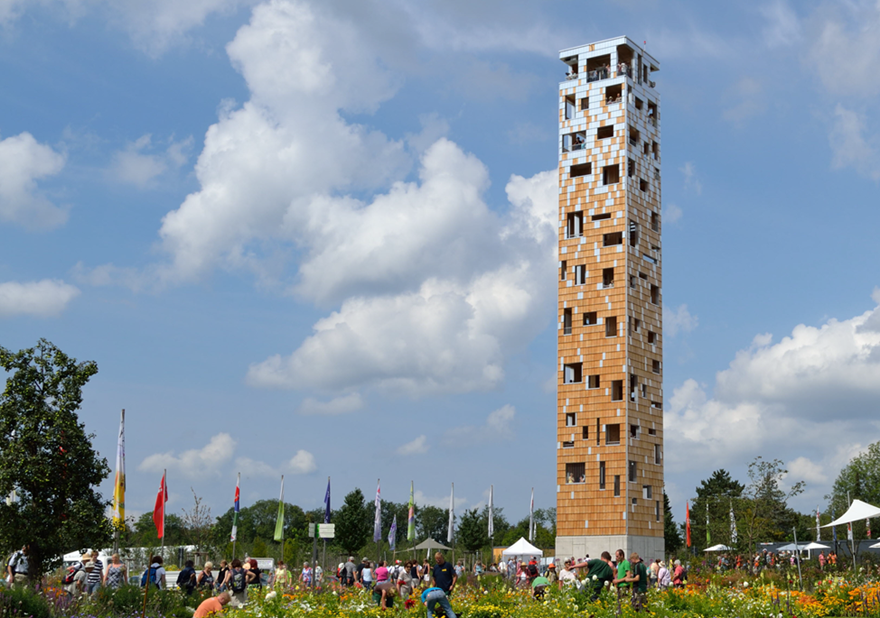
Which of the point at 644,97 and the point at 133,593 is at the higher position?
the point at 644,97

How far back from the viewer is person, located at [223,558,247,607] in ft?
72.5

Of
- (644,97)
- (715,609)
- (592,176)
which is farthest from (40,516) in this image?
(644,97)

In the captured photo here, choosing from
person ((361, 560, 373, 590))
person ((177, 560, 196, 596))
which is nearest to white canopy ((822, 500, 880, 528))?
person ((361, 560, 373, 590))

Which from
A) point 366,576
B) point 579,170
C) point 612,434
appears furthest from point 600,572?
point 579,170

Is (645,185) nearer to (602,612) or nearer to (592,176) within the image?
(592,176)

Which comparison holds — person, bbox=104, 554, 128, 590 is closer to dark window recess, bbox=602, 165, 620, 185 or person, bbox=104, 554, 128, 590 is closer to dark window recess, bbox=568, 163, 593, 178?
dark window recess, bbox=602, 165, 620, 185

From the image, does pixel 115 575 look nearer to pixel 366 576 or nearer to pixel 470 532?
pixel 366 576

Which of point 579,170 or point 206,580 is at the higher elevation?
point 579,170

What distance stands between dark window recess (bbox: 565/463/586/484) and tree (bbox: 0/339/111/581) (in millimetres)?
32401

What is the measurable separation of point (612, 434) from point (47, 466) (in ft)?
116

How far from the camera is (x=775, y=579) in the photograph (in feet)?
111

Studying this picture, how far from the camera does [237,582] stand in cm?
2209

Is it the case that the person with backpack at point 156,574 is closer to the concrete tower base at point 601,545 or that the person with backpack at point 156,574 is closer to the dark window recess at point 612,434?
the concrete tower base at point 601,545

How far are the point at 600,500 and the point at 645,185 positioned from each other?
19.7m
